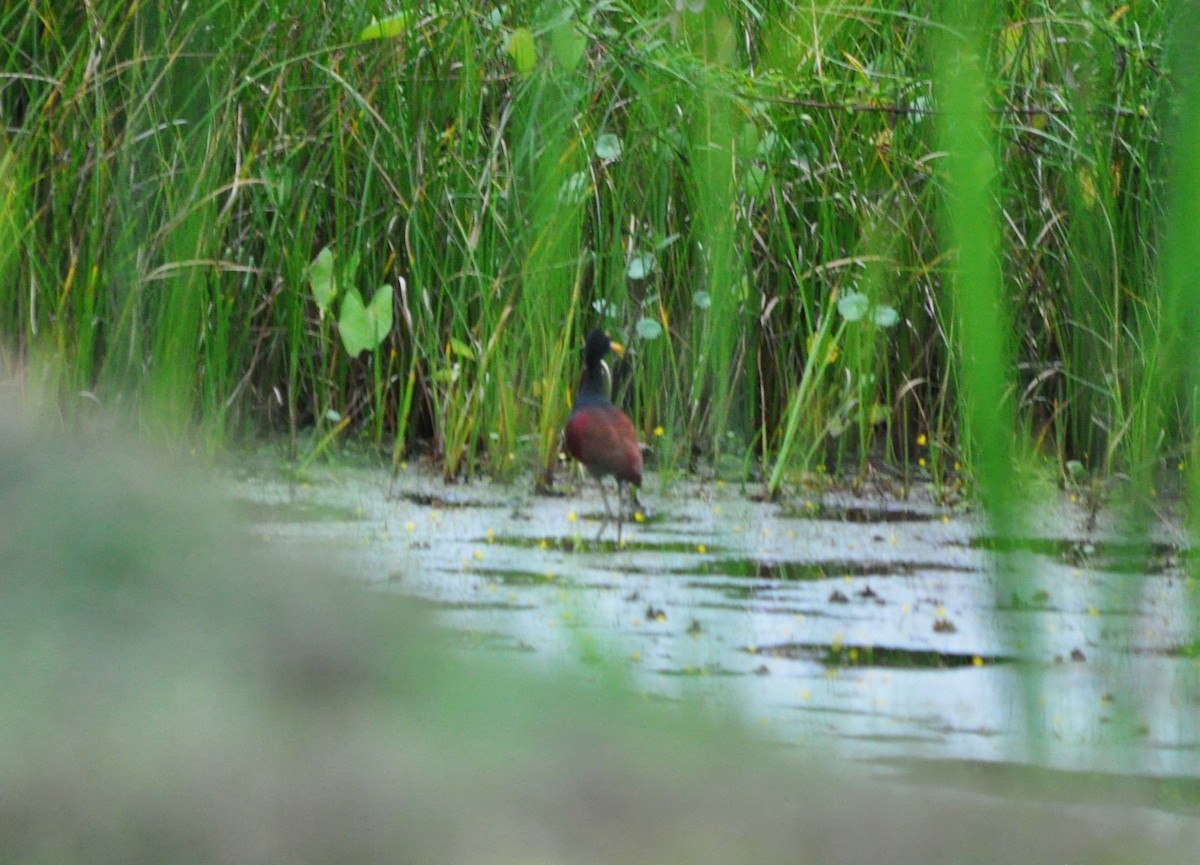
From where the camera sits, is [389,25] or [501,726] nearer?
[501,726]

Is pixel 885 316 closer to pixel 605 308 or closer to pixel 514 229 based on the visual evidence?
pixel 605 308

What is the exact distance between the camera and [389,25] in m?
2.77

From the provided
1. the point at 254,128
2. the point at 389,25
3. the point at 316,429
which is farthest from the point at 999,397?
the point at 254,128

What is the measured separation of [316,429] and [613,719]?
246 cm

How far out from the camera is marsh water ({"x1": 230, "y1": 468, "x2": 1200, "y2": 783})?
940 mm

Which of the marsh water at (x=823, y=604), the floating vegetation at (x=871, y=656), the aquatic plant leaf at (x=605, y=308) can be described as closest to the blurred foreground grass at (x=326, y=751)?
the marsh water at (x=823, y=604)

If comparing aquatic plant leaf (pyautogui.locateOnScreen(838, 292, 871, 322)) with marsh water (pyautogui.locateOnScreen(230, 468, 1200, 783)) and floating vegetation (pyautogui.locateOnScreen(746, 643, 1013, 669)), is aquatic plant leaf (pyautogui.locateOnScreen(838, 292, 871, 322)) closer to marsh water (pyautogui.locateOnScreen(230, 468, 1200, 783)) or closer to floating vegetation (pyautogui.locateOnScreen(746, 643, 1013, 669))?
marsh water (pyautogui.locateOnScreen(230, 468, 1200, 783))

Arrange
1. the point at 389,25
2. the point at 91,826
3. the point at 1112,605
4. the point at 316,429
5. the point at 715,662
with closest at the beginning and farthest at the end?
1. the point at 91,826
2. the point at 1112,605
3. the point at 715,662
4. the point at 389,25
5. the point at 316,429

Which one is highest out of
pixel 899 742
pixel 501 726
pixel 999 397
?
pixel 999 397

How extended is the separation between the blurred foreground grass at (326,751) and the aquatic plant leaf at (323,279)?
2.21 metres

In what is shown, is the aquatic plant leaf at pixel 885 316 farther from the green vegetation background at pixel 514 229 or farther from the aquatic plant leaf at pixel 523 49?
the aquatic plant leaf at pixel 523 49

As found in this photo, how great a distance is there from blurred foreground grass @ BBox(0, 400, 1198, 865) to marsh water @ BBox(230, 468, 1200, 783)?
0.28ft

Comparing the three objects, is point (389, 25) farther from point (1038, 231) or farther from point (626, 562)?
point (1038, 231)

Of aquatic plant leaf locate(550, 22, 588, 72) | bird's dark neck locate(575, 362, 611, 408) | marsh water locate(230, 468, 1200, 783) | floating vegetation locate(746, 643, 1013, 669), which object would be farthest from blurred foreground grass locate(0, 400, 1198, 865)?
bird's dark neck locate(575, 362, 611, 408)
